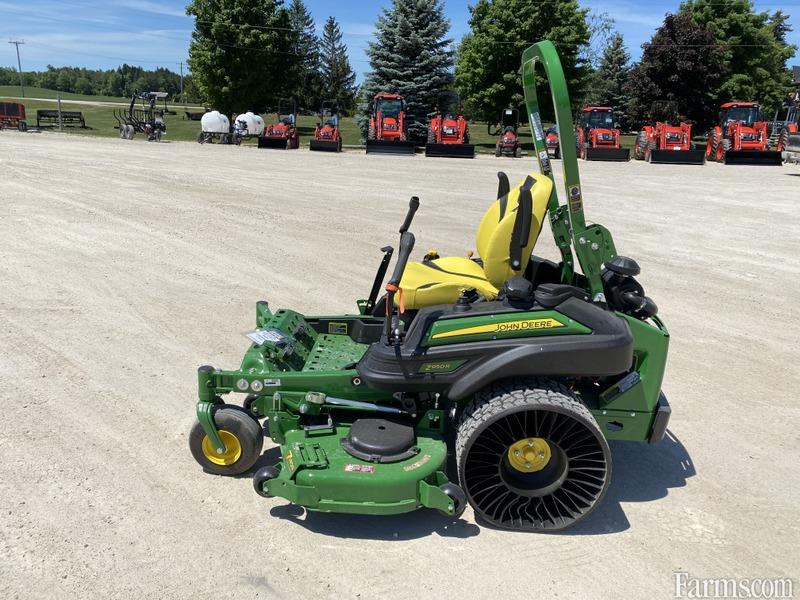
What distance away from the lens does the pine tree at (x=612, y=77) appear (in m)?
48.2

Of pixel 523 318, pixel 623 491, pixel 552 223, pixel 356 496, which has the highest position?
pixel 552 223

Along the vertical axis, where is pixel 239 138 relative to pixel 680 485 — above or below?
above

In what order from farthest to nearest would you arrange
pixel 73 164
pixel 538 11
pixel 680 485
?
pixel 538 11, pixel 73 164, pixel 680 485

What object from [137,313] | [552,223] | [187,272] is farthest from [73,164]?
[552,223]

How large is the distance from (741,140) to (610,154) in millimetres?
5012

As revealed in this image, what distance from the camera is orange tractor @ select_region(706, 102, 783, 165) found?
25375 millimetres

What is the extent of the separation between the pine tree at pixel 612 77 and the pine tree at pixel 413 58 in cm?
1862

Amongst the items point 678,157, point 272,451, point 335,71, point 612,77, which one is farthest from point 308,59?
point 272,451

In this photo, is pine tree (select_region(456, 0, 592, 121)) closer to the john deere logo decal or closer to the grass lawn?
the grass lawn

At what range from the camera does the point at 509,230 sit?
3.98m

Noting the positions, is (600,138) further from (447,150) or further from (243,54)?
(243,54)

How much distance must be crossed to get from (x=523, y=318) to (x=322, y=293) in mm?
4351

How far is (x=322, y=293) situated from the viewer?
771 centimetres

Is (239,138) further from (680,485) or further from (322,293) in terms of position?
(680,485)
